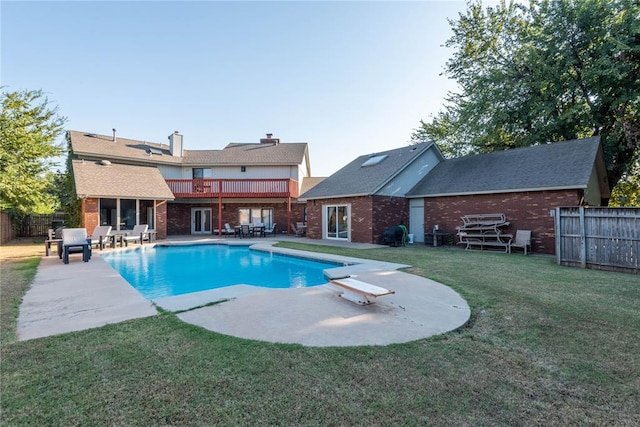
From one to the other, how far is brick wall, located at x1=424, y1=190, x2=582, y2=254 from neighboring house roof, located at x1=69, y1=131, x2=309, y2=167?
11.9m

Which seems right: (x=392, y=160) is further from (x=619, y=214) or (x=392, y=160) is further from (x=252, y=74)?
(x=619, y=214)

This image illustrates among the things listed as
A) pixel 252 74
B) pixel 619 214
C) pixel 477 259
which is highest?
pixel 252 74

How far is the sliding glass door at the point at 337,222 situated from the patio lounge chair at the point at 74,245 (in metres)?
11.0

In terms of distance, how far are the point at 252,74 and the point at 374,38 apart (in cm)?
636

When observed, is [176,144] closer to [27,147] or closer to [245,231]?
[27,147]

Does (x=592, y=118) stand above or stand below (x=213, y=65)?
below

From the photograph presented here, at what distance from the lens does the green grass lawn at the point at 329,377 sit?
2.25 metres

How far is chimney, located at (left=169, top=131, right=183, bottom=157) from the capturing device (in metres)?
22.8

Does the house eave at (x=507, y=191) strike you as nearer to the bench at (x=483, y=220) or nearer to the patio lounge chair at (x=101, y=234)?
the bench at (x=483, y=220)

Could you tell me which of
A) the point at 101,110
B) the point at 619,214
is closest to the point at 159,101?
the point at 101,110

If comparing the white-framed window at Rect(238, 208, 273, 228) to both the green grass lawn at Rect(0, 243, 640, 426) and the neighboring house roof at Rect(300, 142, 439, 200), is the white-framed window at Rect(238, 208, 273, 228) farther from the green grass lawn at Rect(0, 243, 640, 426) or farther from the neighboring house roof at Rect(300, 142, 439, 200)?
the green grass lawn at Rect(0, 243, 640, 426)

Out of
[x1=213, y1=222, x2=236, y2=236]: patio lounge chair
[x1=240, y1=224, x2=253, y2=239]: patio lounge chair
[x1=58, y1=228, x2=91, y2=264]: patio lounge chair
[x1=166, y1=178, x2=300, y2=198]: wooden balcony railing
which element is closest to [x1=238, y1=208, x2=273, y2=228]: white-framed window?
[x1=213, y1=222, x2=236, y2=236]: patio lounge chair

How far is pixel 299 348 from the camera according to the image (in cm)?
336

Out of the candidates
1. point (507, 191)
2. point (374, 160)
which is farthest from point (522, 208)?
point (374, 160)
